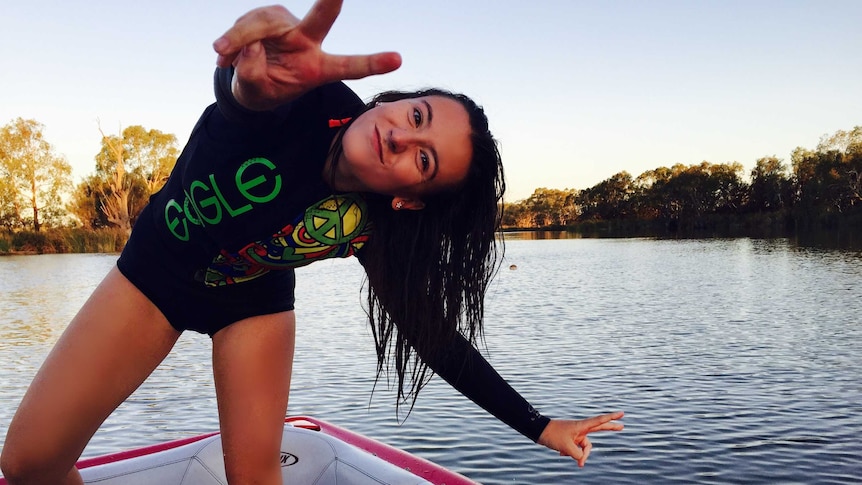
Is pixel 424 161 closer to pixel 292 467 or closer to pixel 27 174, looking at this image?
pixel 292 467

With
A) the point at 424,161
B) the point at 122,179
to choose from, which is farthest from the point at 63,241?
the point at 424,161

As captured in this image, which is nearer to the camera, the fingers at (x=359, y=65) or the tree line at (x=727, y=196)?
the fingers at (x=359, y=65)

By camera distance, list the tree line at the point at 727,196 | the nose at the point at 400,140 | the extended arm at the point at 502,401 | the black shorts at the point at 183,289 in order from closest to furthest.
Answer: the nose at the point at 400,140, the black shorts at the point at 183,289, the extended arm at the point at 502,401, the tree line at the point at 727,196

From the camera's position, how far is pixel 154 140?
50719 millimetres

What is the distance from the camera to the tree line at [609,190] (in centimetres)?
4784

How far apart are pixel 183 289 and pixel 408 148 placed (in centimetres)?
93

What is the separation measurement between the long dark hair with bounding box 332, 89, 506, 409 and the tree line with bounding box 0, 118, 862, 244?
15.0 ft

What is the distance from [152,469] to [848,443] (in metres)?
6.46

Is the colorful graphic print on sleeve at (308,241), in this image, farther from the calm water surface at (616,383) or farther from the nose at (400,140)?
the calm water surface at (616,383)

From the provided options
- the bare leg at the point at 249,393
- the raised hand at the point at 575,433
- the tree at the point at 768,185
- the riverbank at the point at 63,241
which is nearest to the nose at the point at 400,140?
the bare leg at the point at 249,393

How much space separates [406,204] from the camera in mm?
2338

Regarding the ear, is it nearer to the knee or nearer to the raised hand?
the raised hand

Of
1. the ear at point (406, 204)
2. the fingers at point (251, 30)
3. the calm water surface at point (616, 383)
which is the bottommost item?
the calm water surface at point (616, 383)

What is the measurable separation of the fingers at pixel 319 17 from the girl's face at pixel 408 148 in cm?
39
